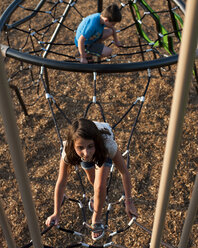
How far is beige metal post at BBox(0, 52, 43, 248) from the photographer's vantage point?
1.93 feet

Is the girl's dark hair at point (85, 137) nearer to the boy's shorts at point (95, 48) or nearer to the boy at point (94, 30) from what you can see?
the boy at point (94, 30)

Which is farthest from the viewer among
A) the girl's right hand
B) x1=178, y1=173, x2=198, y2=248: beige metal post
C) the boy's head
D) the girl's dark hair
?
the boy's head

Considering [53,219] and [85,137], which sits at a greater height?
[85,137]

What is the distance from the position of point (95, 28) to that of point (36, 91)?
3.64 feet

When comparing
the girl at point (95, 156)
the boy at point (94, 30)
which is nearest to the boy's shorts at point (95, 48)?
the boy at point (94, 30)

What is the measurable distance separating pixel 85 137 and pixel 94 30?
66.4 inches

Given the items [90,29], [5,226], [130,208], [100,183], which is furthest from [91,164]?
[90,29]

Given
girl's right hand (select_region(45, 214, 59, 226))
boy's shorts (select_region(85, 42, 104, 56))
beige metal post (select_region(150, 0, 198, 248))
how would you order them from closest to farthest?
beige metal post (select_region(150, 0, 198, 248)) → girl's right hand (select_region(45, 214, 59, 226)) → boy's shorts (select_region(85, 42, 104, 56))

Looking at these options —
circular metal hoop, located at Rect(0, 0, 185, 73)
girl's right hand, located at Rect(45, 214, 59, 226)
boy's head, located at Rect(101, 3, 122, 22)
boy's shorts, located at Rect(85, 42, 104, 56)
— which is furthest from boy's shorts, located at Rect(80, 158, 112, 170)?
boy's head, located at Rect(101, 3, 122, 22)

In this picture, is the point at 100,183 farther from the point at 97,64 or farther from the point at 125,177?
the point at 97,64

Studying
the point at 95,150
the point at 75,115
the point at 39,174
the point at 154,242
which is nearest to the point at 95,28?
the point at 75,115

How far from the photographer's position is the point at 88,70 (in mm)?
1938

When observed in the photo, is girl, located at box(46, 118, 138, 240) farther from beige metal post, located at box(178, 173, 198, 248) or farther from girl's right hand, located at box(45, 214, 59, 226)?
beige metal post, located at box(178, 173, 198, 248)

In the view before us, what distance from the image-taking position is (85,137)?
1648 mm
